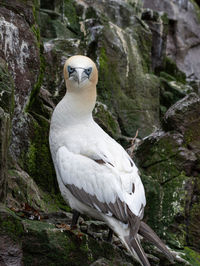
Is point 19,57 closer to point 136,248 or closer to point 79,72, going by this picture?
point 79,72

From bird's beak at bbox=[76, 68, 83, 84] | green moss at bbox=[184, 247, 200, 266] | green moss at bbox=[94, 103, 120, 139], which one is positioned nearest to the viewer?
bird's beak at bbox=[76, 68, 83, 84]

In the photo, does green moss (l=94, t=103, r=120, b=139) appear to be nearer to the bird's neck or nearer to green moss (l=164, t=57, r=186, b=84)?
the bird's neck

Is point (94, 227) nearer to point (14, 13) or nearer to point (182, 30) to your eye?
point (14, 13)

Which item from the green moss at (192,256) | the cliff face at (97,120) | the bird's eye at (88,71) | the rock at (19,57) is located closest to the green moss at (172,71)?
the cliff face at (97,120)

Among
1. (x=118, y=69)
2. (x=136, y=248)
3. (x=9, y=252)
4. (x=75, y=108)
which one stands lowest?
(x=9, y=252)

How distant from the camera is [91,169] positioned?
5.38m

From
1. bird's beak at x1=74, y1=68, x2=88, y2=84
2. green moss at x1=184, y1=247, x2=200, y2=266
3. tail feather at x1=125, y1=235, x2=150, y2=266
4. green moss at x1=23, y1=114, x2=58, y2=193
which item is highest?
bird's beak at x1=74, y1=68, x2=88, y2=84

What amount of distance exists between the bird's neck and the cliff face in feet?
2.06

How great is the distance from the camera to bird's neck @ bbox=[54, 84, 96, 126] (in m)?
5.91

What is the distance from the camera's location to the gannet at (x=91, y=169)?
5109mm

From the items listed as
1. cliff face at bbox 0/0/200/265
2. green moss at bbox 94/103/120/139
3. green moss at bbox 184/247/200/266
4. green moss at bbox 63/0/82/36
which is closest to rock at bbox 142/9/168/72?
cliff face at bbox 0/0/200/265

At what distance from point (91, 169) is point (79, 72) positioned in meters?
1.22

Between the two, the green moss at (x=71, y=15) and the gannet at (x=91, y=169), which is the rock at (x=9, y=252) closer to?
the gannet at (x=91, y=169)

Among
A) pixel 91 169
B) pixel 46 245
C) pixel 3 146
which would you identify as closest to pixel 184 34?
pixel 91 169
